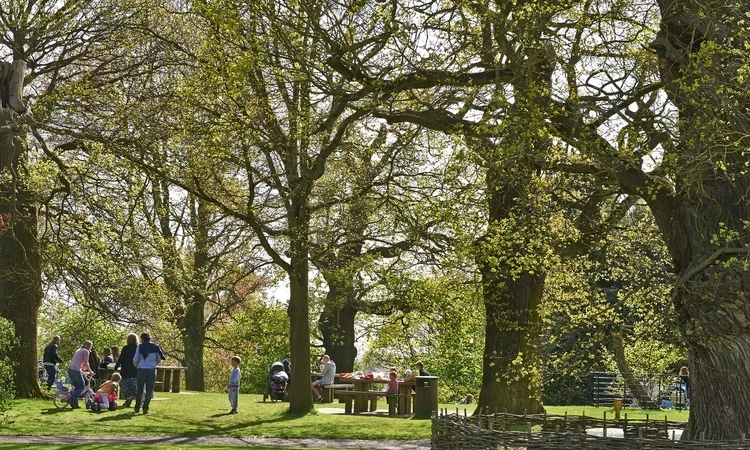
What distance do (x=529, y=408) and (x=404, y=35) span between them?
28.5 ft

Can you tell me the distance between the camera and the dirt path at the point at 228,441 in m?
16.5

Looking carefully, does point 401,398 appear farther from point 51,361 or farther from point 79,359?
point 51,361

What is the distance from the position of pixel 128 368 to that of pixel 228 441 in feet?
20.3

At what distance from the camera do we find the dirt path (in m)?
16.5

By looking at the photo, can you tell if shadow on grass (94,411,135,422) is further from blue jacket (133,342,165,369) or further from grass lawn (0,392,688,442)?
blue jacket (133,342,165,369)

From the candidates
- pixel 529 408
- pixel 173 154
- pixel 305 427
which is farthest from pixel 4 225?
pixel 529 408

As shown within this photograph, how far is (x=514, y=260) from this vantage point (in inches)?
716

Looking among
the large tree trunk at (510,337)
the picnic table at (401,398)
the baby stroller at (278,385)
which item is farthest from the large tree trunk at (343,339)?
the large tree trunk at (510,337)

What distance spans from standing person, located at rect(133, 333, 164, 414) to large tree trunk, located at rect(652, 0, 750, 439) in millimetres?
12277

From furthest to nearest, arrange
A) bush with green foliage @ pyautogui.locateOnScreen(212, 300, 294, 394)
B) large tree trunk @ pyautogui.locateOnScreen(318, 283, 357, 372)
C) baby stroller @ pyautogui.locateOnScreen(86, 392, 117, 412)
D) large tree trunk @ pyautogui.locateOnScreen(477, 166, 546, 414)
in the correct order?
bush with green foliage @ pyautogui.locateOnScreen(212, 300, 294, 394)
large tree trunk @ pyautogui.locateOnScreen(318, 283, 357, 372)
baby stroller @ pyautogui.locateOnScreen(86, 392, 117, 412)
large tree trunk @ pyautogui.locateOnScreen(477, 166, 546, 414)


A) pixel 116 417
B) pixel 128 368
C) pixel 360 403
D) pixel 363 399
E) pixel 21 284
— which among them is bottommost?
pixel 116 417

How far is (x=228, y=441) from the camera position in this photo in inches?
699

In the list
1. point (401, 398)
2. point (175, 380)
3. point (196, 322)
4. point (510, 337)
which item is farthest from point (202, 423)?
point (196, 322)

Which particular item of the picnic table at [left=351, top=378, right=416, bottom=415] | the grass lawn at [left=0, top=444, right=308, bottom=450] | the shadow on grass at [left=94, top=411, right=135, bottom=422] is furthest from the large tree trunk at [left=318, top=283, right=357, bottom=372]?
the grass lawn at [left=0, top=444, right=308, bottom=450]
